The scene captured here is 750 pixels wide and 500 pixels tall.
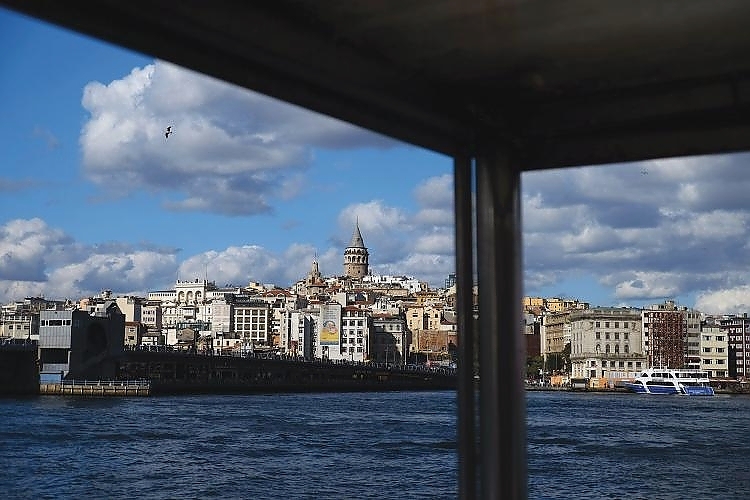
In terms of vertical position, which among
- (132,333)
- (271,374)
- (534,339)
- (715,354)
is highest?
(132,333)

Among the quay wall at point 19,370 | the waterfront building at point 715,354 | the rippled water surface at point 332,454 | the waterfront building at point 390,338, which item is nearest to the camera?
the rippled water surface at point 332,454

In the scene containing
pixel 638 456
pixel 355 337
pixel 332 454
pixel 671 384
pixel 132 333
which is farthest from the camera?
pixel 132 333

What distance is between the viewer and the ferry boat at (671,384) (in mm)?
58875

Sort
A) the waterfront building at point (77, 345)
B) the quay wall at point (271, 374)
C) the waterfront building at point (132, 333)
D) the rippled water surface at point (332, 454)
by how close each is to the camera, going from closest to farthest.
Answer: the rippled water surface at point (332, 454) → the waterfront building at point (77, 345) → the quay wall at point (271, 374) → the waterfront building at point (132, 333)

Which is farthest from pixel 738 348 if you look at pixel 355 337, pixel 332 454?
pixel 332 454

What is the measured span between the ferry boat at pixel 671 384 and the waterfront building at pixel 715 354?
8840 mm

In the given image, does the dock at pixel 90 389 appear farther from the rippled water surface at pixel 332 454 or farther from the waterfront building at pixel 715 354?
the waterfront building at pixel 715 354

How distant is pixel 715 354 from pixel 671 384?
13161mm

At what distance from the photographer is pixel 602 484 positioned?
58.3 feet

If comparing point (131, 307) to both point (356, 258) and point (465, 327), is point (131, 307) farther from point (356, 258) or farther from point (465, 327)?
point (465, 327)

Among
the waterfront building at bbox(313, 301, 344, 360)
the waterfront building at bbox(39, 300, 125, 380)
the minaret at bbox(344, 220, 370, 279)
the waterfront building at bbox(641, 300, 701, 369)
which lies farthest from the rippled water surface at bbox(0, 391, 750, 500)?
the minaret at bbox(344, 220, 370, 279)

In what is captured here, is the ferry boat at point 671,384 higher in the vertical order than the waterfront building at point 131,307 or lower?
lower

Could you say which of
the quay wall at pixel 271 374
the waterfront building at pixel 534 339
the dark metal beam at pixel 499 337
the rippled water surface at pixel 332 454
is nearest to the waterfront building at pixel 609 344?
the quay wall at pixel 271 374

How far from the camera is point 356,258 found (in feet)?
472
